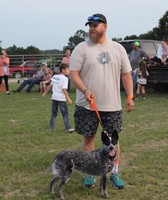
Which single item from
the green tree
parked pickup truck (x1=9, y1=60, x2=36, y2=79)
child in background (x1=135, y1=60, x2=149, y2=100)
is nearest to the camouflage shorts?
child in background (x1=135, y1=60, x2=149, y2=100)

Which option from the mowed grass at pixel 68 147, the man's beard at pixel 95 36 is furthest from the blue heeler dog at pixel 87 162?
the man's beard at pixel 95 36

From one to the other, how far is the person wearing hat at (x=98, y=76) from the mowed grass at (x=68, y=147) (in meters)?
0.43

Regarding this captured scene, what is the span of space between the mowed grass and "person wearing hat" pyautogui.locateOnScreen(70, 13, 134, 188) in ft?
1.40

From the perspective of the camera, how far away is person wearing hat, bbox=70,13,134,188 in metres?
4.12

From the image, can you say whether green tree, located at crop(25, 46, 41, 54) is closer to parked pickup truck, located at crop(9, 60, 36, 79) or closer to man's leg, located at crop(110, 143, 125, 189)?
parked pickup truck, located at crop(9, 60, 36, 79)

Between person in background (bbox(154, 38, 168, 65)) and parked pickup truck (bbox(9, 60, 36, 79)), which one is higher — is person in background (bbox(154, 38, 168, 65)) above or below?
above

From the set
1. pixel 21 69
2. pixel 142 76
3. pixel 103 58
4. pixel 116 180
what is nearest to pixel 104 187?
pixel 116 180

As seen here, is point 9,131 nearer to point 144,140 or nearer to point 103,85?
point 144,140

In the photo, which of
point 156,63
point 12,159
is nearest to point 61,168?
point 12,159

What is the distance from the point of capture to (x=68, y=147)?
625cm

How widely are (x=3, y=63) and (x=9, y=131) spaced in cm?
838

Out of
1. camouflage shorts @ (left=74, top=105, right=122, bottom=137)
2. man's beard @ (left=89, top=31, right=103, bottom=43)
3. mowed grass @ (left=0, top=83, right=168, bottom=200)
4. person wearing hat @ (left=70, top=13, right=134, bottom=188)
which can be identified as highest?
man's beard @ (left=89, top=31, right=103, bottom=43)

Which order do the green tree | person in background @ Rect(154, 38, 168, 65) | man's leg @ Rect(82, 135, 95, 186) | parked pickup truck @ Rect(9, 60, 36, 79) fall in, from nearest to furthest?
man's leg @ Rect(82, 135, 95, 186), person in background @ Rect(154, 38, 168, 65), parked pickup truck @ Rect(9, 60, 36, 79), the green tree

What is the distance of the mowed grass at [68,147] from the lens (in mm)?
4340
